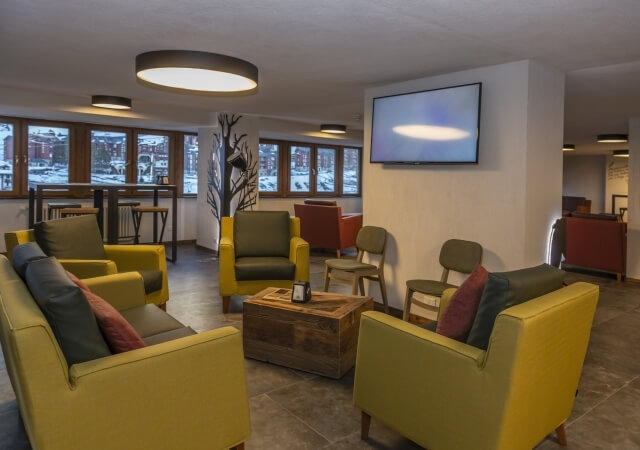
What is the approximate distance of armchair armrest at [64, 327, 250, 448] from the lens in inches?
65.4

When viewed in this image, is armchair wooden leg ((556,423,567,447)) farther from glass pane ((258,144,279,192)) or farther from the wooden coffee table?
glass pane ((258,144,279,192))

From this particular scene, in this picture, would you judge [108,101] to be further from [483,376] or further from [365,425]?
[483,376]

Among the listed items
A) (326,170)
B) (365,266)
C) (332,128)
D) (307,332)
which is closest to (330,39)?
(307,332)

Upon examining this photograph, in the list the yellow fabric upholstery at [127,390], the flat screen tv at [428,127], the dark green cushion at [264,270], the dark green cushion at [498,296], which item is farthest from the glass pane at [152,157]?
the dark green cushion at [498,296]

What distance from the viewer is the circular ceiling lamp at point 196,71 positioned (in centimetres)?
360

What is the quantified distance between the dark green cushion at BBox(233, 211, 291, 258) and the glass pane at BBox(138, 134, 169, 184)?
402 cm

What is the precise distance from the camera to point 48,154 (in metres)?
7.41

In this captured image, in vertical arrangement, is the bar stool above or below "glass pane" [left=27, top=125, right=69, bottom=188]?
below

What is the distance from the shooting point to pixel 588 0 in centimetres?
251

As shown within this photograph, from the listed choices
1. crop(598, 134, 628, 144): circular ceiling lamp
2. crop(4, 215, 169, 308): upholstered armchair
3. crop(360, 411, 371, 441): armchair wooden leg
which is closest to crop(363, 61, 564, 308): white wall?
crop(360, 411, 371, 441): armchair wooden leg

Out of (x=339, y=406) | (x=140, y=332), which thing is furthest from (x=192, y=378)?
(x=339, y=406)

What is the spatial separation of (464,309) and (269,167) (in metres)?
8.27

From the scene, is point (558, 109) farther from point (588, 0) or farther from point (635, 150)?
point (635, 150)

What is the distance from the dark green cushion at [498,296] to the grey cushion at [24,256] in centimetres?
203
